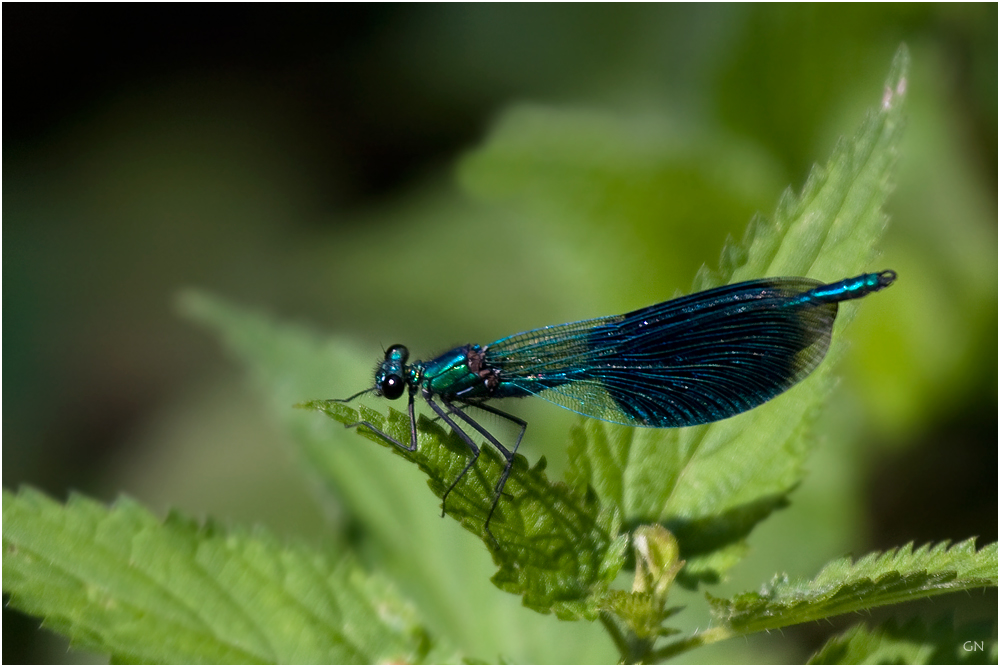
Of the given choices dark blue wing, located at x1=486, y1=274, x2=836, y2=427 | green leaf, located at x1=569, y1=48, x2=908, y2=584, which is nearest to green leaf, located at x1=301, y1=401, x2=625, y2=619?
green leaf, located at x1=569, y1=48, x2=908, y2=584

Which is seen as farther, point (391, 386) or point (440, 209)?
point (440, 209)

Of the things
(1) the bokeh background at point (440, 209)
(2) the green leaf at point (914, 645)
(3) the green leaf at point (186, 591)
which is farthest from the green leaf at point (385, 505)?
(2) the green leaf at point (914, 645)

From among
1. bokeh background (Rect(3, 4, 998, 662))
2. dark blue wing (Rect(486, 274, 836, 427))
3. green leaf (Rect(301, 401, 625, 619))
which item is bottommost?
green leaf (Rect(301, 401, 625, 619))

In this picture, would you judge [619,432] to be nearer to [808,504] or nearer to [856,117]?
[808,504]

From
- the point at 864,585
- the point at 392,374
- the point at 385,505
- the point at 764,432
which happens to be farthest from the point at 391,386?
the point at 864,585

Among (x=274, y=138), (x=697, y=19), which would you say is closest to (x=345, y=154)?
A: (x=274, y=138)

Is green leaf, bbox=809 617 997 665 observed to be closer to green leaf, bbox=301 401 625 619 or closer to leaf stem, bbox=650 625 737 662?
leaf stem, bbox=650 625 737 662

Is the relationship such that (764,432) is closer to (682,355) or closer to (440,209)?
(682,355)
